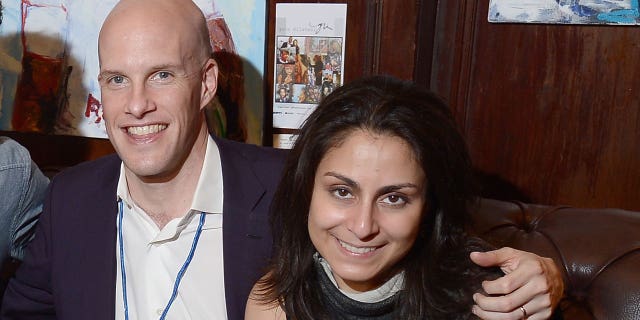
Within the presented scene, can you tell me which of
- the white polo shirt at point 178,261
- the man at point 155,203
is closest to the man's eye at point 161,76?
the man at point 155,203

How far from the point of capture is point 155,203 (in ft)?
5.22

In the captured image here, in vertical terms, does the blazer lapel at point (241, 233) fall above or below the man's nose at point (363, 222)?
below

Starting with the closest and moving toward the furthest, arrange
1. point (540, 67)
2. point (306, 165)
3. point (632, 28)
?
point (306, 165), point (632, 28), point (540, 67)

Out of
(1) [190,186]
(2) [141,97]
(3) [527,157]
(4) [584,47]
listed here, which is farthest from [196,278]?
(4) [584,47]

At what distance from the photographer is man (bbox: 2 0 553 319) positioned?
1475 mm

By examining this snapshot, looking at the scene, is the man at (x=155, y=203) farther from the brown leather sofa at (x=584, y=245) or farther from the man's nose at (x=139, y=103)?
A: the brown leather sofa at (x=584, y=245)

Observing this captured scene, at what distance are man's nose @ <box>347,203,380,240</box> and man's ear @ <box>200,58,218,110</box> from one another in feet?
2.03

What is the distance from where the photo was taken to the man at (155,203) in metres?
1.47

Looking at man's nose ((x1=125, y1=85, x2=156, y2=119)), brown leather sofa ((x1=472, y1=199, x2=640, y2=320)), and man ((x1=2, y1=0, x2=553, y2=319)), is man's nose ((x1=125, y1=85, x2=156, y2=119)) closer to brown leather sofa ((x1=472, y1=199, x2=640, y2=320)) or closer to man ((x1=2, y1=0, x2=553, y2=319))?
man ((x1=2, y1=0, x2=553, y2=319))

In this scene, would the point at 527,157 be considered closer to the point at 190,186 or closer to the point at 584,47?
the point at 584,47

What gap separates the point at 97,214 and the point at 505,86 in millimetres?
1294

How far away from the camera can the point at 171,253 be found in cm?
156

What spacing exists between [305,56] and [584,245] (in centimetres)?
101

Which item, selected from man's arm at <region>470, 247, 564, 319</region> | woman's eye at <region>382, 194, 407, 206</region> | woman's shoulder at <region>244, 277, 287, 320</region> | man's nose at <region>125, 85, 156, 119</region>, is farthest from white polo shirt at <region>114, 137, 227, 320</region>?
man's arm at <region>470, 247, 564, 319</region>
